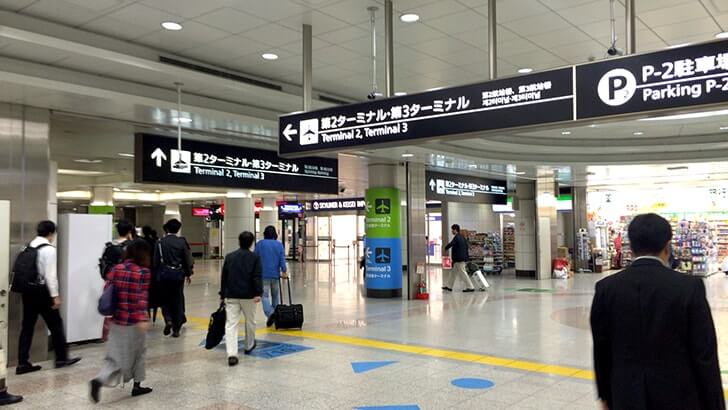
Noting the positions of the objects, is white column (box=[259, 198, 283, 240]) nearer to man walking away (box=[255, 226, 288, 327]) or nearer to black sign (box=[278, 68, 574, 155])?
man walking away (box=[255, 226, 288, 327])

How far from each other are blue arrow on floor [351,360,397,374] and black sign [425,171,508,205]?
7.81 m

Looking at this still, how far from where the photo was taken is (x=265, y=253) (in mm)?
8805

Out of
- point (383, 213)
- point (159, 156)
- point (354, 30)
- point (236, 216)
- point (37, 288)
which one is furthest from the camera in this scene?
point (236, 216)

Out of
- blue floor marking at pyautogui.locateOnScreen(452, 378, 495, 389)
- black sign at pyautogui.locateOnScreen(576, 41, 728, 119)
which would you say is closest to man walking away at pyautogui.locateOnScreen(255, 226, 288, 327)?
blue floor marking at pyautogui.locateOnScreen(452, 378, 495, 389)

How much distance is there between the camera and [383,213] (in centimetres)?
1316

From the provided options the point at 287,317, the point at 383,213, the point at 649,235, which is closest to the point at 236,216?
the point at 383,213

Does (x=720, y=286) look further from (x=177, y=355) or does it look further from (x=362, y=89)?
(x=177, y=355)

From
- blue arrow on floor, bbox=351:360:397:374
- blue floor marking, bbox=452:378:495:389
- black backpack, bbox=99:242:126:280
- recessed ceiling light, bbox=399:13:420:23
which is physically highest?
recessed ceiling light, bbox=399:13:420:23

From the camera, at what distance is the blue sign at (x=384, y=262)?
13.1 m

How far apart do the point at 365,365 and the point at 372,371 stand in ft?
0.93

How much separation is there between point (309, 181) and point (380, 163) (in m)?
3.62

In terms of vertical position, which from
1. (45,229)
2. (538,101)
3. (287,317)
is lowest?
(287,317)

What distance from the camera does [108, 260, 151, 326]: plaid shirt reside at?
5039 mm

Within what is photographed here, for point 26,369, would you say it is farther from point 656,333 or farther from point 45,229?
point 656,333
